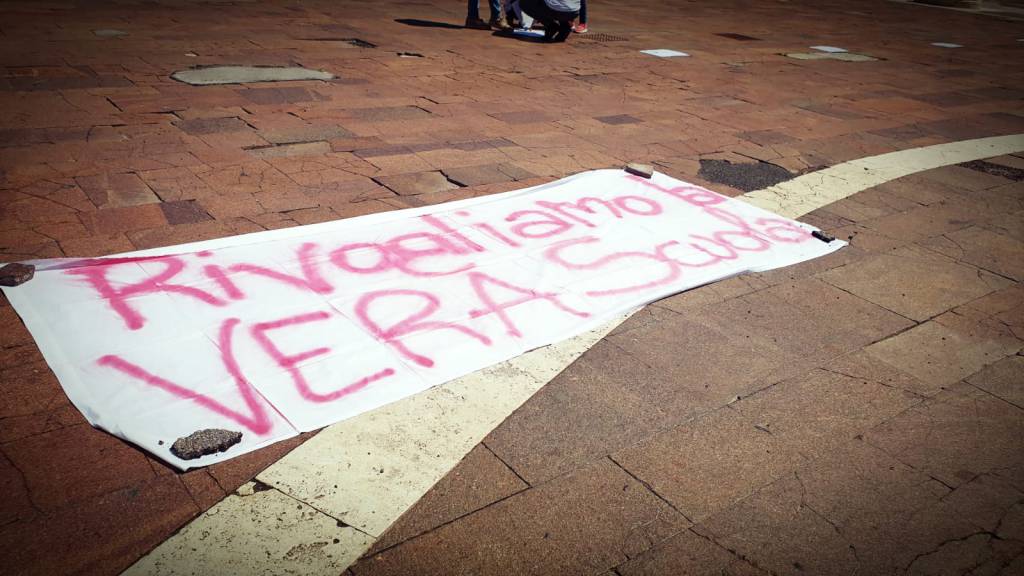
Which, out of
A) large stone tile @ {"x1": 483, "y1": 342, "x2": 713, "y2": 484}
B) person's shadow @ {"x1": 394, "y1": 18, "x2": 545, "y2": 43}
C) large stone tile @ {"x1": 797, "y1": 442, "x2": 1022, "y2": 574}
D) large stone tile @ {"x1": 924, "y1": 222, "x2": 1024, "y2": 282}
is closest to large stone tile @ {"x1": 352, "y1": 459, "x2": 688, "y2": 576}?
large stone tile @ {"x1": 483, "y1": 342, "x2": 713, "y2": 484}

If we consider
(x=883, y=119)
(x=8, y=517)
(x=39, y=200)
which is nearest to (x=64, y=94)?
(x=39, y=200)

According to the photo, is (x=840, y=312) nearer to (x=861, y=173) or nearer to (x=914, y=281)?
(x=914, y=281)

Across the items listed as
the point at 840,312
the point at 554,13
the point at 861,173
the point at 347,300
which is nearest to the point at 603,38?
the point at 554,13

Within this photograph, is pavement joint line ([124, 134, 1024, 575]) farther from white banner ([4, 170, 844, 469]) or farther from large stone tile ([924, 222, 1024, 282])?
large stone tile ([924, 222, 1024, 282])

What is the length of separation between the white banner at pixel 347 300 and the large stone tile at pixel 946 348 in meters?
0.82

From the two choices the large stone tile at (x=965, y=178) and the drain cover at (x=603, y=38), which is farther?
the drain cover at (x=603, y=38)

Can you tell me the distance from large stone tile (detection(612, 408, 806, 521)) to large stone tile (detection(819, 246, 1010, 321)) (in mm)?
1422

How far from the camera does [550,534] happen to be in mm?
2104

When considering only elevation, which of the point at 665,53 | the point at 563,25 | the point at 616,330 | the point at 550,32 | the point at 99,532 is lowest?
the point at 99,532

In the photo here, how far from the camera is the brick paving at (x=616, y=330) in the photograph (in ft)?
6.94

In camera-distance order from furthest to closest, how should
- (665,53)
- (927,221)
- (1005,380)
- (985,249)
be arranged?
(665,53) < (927,221) < (985,249) < (1005,380)

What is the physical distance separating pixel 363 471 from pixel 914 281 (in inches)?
116

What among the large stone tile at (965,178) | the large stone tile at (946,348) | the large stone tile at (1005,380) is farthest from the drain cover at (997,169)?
the large stone tile at (1005,380)

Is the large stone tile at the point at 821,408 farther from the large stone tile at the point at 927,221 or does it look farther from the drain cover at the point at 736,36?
the drain cover at the point at 736,36
